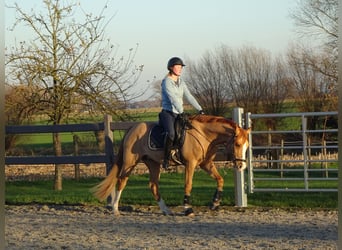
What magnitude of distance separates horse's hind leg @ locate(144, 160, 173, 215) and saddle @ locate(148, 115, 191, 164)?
1.41 feet

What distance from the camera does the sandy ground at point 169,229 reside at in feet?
23.1

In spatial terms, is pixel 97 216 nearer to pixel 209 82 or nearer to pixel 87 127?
pixel 87 127

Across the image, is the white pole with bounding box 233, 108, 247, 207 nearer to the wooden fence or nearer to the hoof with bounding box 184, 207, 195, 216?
the hoof with bounding box 184, 207, 195, 216

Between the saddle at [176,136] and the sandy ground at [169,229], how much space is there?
3.14 ft

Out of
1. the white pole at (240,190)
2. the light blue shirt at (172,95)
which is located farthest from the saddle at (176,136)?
the white pole at (240,190)

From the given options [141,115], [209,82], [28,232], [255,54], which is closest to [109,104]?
[141,115]

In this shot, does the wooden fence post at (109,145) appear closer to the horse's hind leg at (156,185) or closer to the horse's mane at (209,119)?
the horse's hind leg at (156,185)

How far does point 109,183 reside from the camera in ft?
31.6

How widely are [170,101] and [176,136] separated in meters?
0.52

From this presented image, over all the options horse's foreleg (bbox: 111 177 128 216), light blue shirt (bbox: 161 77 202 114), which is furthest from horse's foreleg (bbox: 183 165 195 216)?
horse's foreleg (bbox: 111 177 128 216)

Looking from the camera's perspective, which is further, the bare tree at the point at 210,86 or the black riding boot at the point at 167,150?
the bare tree at the point at 210,86

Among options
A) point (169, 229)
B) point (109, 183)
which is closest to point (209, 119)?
point (109, 183)

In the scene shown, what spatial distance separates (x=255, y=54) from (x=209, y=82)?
3721 mm

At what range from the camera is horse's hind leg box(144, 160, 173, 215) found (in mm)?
9453
